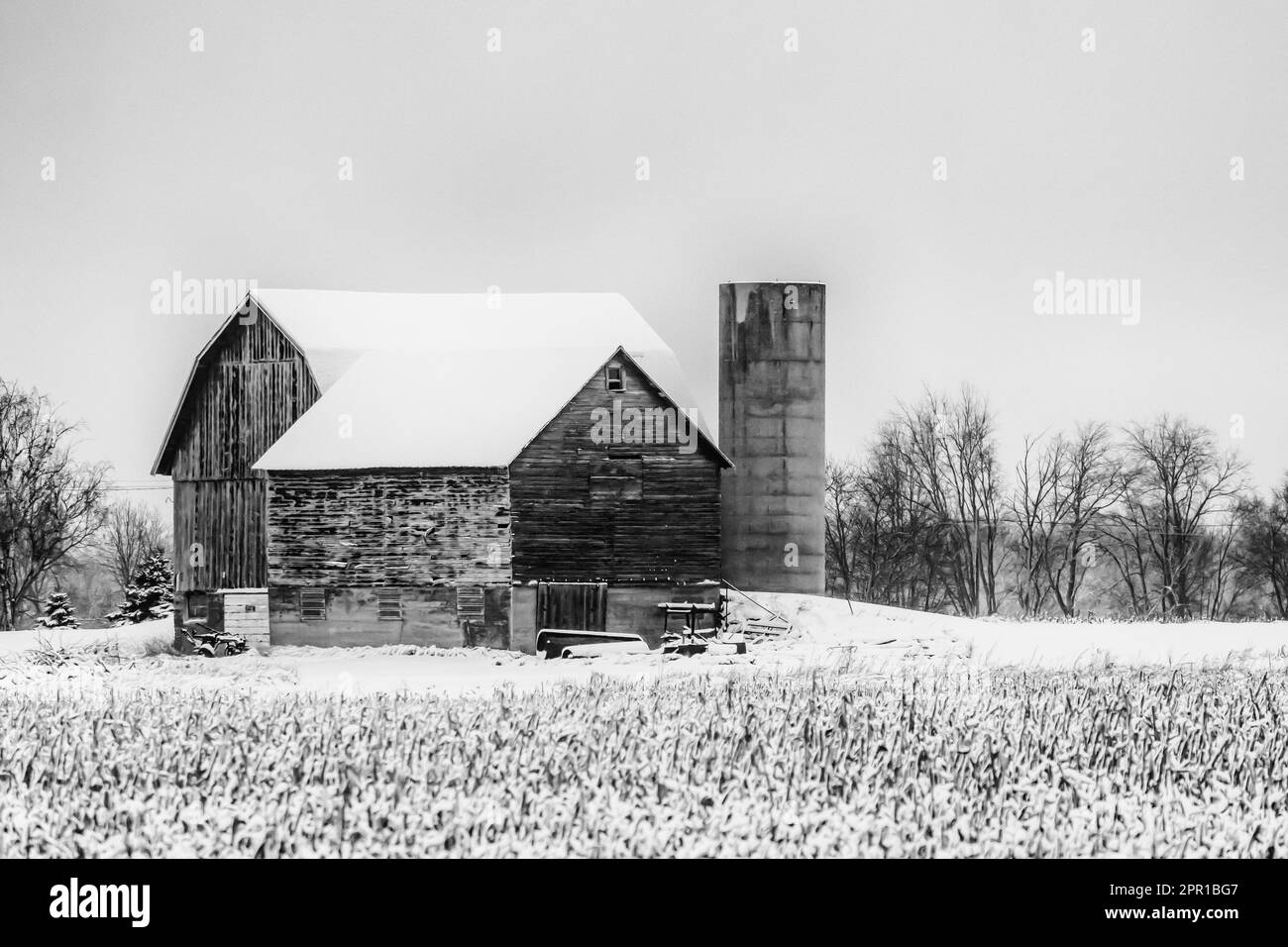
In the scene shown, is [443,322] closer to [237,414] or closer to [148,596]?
[237,414]

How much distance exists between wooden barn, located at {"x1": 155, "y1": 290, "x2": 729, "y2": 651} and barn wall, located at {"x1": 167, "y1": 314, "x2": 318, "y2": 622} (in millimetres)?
37

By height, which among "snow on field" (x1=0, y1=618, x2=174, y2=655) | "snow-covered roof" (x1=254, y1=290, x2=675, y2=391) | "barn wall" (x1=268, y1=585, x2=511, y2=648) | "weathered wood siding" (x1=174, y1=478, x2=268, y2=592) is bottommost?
"snow on field" (x1=0, y1=618, x2=174, y2=655)

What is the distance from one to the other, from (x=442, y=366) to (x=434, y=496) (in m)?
4.25

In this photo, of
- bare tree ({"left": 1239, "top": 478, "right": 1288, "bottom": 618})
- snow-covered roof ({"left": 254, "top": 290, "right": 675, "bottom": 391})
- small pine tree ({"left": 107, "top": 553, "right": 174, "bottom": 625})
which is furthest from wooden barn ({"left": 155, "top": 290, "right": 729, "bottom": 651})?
bare tree ({"left": 1239, "top": 478, "right": 1288, "bottom": 618})

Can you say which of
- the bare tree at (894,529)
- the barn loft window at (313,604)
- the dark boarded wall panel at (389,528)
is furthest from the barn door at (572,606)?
the bare tree at (894,529)

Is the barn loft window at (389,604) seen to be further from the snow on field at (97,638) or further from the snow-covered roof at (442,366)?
the snow on field at (97,638)

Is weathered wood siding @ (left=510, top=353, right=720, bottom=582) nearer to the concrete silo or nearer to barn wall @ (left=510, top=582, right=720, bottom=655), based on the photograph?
barn wall @ (left=510, top=582, right=720, bottom=655)

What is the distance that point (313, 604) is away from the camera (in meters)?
30.1

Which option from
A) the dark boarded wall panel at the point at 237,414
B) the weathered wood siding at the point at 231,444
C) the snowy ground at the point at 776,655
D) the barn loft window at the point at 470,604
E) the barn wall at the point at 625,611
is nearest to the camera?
the snowy ground at the point at 776,655

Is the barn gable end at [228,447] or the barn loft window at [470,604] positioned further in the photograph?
the barn gable end at [228,447]

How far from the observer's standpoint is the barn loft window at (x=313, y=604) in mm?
30062

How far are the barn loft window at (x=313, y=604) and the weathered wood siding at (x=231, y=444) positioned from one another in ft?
4.97

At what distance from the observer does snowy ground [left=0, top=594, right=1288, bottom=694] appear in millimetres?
21266

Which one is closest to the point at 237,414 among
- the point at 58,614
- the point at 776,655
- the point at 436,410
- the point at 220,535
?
the point at 220,535
